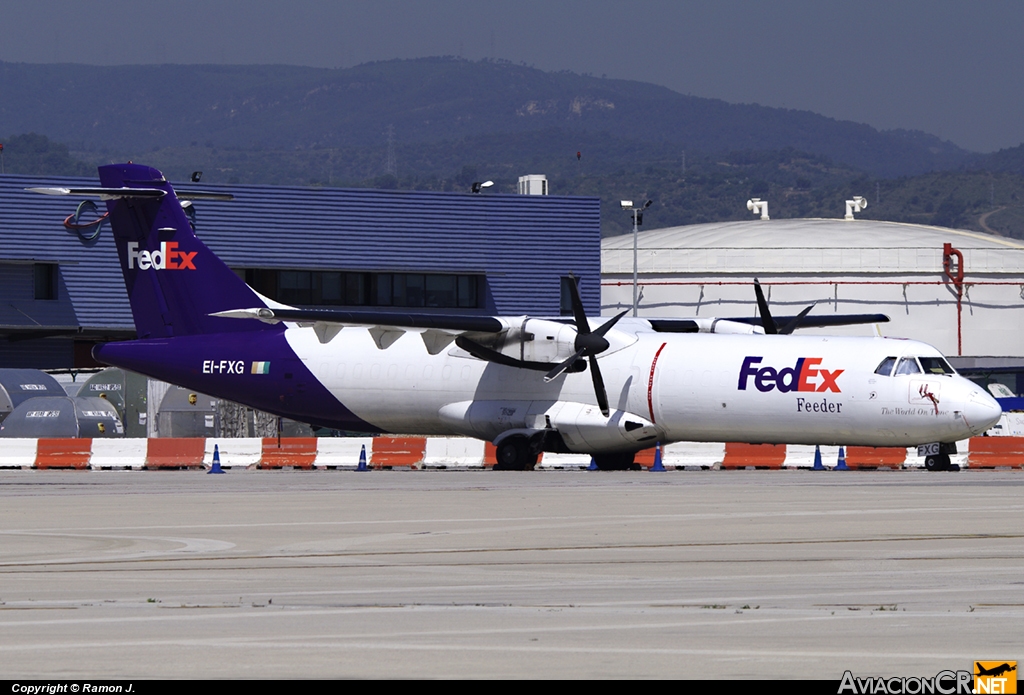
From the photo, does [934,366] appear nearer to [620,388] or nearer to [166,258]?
[620,388]

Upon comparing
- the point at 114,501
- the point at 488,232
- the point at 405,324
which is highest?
the point at 488,232

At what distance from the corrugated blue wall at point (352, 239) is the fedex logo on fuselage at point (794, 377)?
122ft

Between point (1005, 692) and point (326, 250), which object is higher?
point (326, 250)

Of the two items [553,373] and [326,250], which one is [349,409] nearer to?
[553,373]

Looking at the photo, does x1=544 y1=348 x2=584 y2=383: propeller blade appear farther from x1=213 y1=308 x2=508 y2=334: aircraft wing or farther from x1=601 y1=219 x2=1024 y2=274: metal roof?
x1=601 y1=219 x2=1024 y2=274: metal roof

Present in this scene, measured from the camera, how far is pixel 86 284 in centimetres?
6191

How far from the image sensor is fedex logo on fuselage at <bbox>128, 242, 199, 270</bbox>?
3609cm

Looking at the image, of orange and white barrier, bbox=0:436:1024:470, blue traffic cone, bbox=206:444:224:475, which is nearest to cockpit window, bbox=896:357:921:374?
orange and white barrier, bbox=0:436:1024:470

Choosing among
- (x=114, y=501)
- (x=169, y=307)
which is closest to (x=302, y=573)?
(x=114, y=501)

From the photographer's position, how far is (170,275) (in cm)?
3616

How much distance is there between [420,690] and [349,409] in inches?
1125

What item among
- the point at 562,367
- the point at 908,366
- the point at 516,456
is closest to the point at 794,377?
the point at 908,366

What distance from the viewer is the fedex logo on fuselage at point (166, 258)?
36.1 metres

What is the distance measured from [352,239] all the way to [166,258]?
3011cm
